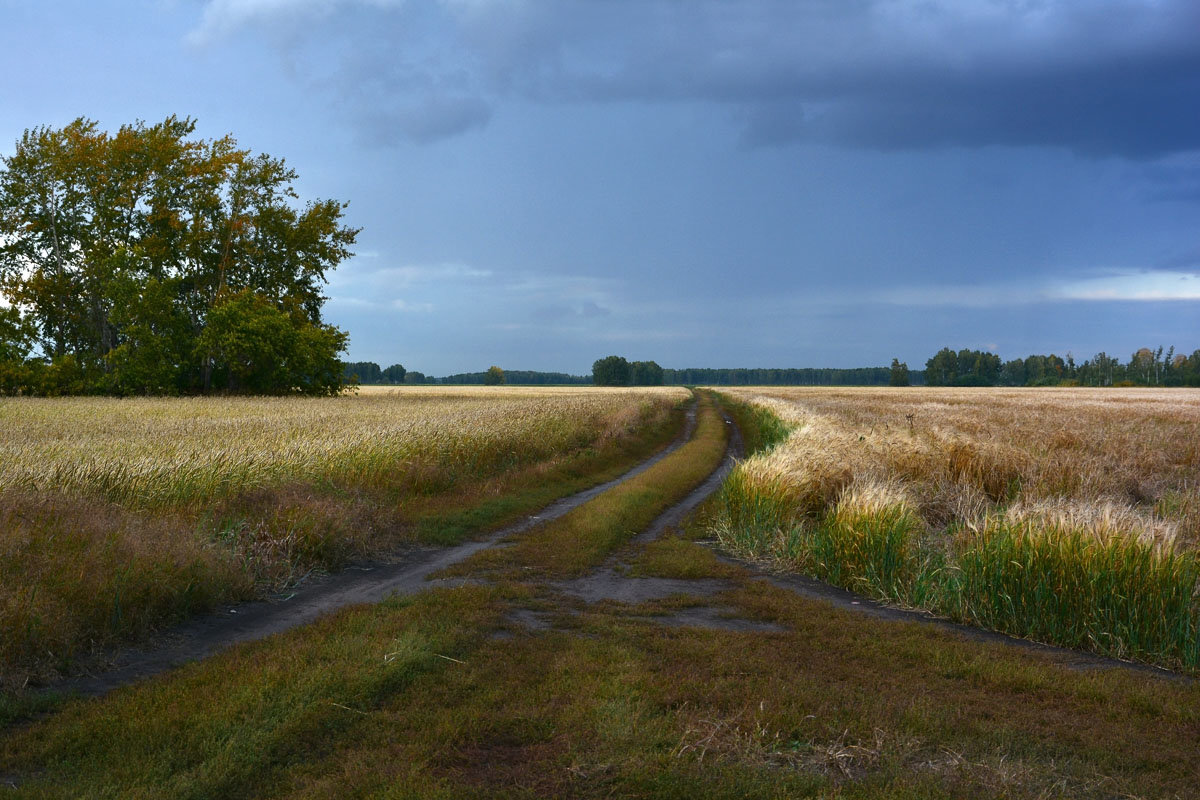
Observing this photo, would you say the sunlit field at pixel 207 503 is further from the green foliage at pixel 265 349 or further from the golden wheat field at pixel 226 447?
the green foliage at pixel 265 349

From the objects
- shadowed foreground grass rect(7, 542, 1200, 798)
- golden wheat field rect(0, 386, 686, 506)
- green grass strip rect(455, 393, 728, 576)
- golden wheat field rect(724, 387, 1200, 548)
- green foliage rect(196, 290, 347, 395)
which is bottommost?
green grass strip rect(455, 393, 728, 576)

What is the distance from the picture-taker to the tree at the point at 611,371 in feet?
628

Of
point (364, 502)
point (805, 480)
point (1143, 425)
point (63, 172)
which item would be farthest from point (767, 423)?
point (63, 172)

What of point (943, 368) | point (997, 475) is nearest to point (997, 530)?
point (997, 475)

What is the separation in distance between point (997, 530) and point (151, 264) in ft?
169

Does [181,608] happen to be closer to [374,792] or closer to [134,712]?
[134,712]

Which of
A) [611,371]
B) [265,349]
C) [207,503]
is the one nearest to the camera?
[207,503]

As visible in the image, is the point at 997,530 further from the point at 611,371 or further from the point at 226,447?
the point at 611,371

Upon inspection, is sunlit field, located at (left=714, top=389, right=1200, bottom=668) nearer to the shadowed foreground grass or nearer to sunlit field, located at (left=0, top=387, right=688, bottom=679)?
the shadowed foreground grass

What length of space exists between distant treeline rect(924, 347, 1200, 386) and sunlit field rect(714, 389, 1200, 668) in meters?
173

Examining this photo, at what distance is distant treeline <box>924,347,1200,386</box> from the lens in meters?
170

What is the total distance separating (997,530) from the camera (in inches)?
362

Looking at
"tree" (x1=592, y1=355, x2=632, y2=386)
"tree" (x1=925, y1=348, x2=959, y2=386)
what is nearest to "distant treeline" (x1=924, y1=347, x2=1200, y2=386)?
"tree" (x1=925, y1=348, x2=959, y2=386)

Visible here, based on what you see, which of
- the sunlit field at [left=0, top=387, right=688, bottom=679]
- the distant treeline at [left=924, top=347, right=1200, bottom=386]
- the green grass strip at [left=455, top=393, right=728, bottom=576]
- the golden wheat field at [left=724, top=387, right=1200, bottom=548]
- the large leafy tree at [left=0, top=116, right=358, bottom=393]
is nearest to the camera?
the sunlit field at [left=0, top=387, right=688, bottom=679]
